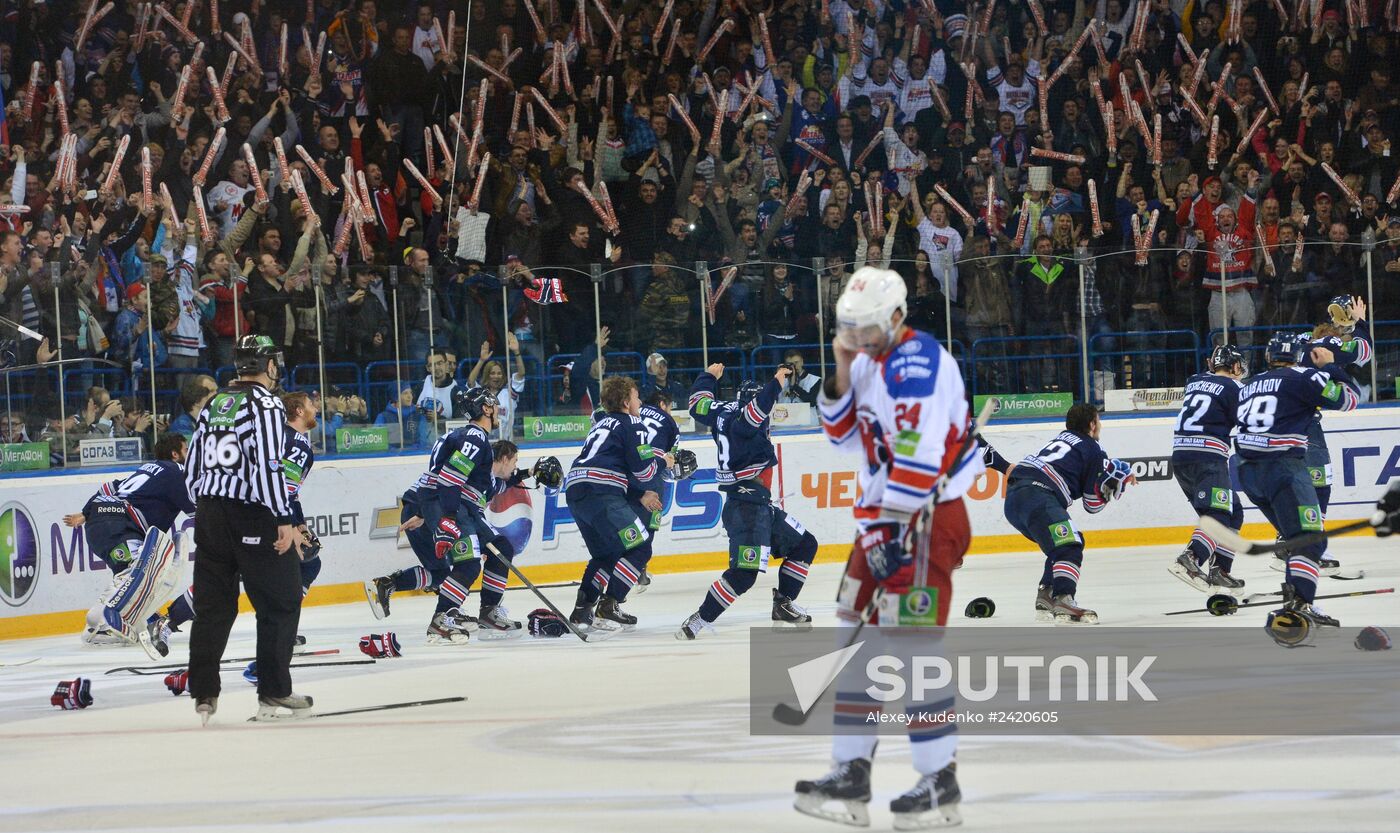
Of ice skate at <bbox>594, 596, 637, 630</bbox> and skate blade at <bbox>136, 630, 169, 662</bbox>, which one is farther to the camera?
ice skate at <bbox>594, 596, 637, 630</bbox>

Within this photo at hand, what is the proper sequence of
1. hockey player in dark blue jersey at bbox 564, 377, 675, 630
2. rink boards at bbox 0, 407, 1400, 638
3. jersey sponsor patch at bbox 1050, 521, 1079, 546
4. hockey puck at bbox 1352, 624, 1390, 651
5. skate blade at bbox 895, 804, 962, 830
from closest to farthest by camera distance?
1. skate blade at bbox 895, 804, 962, 830
2. hockey puck at bbox 1352, 624, 1390, 651
3. jersey sponsor patch at bbox 1050, 521, 1079, 546
4. hockey player in dark blue jersey at bbox 564, 377, 675, 630
5. rink boards at bbox 0, 407, 1400, 638

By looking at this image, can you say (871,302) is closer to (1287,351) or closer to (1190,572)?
(1287,351)

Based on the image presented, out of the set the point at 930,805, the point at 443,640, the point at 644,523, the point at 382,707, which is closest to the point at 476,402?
the point at 644,523

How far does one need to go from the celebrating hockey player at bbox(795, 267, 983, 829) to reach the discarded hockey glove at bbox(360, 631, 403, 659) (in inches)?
193

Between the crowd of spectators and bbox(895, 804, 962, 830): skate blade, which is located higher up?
the crowd of spectators

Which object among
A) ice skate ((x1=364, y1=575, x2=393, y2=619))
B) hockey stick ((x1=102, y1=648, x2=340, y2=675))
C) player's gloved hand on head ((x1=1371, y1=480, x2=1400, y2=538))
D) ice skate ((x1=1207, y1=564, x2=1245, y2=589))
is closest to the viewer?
player's gloved hand on head ((x1=1371, y1=480, x2=1400, y2=538))

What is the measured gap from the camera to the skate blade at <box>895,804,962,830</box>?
4.66 metres

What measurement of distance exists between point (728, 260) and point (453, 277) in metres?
2.52

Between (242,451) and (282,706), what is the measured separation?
1173 millimetres

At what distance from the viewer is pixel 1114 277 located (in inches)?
539

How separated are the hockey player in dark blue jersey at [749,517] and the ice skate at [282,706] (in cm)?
292

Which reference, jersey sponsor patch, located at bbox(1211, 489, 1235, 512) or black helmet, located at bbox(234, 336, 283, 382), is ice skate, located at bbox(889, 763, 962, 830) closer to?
black helmet, located at bbox(234, 336, 283, 382)

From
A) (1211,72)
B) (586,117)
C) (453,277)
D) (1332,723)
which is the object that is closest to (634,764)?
(1332,723)

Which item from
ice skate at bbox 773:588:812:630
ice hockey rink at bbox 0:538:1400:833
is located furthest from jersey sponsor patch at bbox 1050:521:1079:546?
ice skate at bbox 773:588:812:630
